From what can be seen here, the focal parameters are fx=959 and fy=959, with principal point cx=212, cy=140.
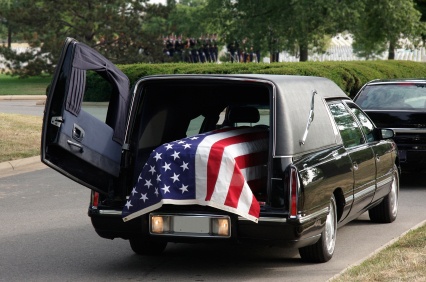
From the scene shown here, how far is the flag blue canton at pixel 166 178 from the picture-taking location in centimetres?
765

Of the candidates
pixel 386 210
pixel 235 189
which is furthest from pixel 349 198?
pixel 386 210

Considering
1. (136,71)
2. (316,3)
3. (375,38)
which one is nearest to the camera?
(136,71)

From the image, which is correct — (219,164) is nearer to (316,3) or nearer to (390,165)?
(390,165)

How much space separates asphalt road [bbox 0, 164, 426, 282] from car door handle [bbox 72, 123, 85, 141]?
46.5 inches

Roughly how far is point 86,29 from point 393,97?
115 feet

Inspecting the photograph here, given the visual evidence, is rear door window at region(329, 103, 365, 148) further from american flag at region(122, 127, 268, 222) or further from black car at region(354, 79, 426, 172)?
black car at region(354, 79, 426, 172)

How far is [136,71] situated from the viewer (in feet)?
86.6

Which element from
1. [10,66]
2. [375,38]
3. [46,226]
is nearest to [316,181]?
[46,226]

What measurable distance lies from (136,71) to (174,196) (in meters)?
19.0

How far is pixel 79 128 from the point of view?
25.7ft

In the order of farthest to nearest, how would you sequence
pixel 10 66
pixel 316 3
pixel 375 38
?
pixel 10 66 → pixel 375 38 → pixel 316 3

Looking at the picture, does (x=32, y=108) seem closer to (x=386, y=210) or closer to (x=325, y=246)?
(x=386, y=210)

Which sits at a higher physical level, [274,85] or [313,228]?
[274,85]

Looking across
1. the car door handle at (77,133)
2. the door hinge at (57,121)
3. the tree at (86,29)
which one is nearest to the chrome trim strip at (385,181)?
the car door handle at (77,133)
